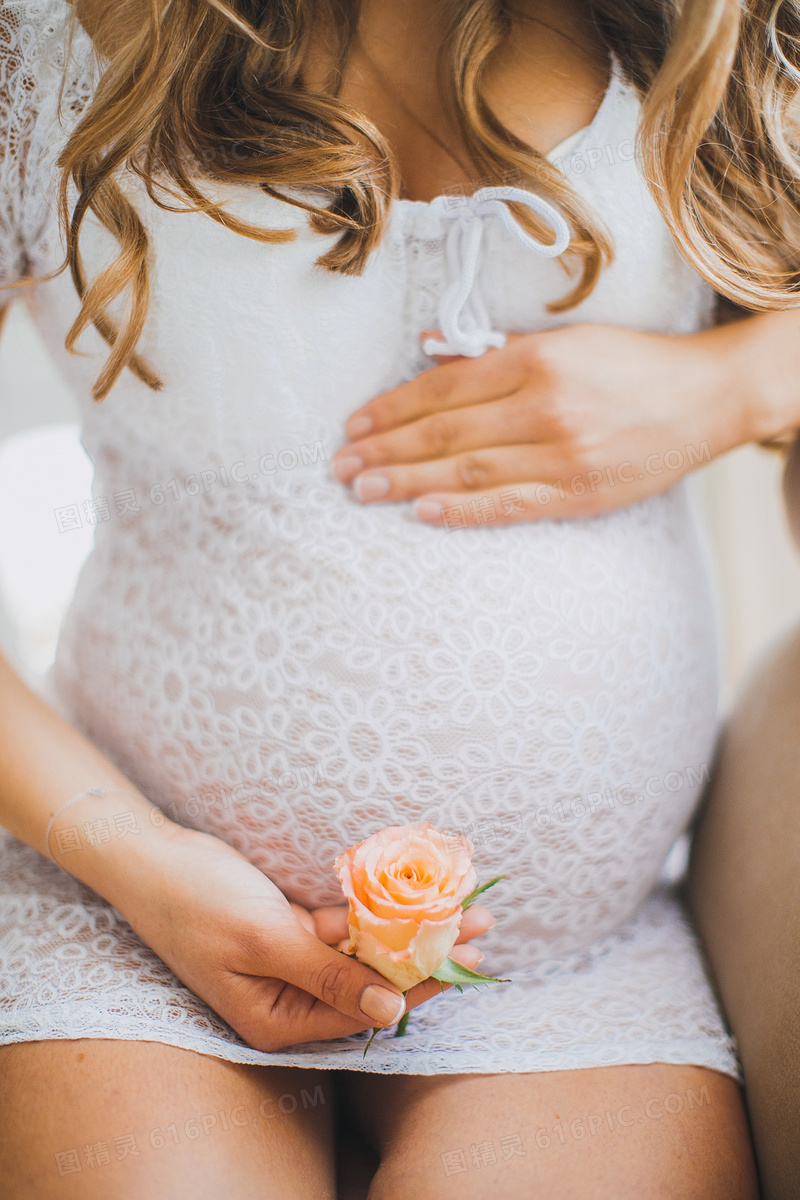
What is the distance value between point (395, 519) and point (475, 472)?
0.09m

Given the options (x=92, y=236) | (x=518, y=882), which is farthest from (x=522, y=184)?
(x=518, y=882)

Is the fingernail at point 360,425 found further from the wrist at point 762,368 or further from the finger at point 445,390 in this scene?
the wrist at point 762,368

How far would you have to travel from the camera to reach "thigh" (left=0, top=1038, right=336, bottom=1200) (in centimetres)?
55

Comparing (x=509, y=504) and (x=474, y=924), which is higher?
(x=509, y=504)

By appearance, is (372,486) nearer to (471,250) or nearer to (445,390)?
(445,390)

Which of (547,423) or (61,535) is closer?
(547,423)

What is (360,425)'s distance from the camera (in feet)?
2.48

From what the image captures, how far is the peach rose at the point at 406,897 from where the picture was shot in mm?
484

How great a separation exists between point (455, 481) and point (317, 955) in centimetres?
41

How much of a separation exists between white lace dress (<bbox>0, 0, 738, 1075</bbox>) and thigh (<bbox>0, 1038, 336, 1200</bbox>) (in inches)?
2.0

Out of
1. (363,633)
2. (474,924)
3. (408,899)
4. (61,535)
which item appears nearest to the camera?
(408,899)

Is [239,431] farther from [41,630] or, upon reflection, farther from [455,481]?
[41,630]

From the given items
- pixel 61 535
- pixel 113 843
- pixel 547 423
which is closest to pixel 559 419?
pixel 547 423

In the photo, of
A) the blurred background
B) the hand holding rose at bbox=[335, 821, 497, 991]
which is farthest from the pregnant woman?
the blurred background
